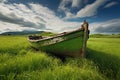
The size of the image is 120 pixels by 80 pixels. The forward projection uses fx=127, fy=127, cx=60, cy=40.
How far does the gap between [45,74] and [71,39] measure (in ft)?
11.8

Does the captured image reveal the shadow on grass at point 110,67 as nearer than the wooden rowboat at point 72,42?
Yes

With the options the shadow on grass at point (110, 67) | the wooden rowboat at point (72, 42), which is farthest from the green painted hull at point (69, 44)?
the shadow on grass at point (110, 67)

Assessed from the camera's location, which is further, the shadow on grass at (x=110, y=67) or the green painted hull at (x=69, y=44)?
the green painted hull at (x=69, y=44)

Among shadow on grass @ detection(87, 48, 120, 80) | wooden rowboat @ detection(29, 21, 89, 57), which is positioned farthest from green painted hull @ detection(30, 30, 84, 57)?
shadow on grass @ detection(87, 48, 120, 80)

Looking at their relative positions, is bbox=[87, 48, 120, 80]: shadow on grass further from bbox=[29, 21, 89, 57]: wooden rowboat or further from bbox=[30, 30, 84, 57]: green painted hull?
bbox=[30, 30, 84, 57]: green painted hull

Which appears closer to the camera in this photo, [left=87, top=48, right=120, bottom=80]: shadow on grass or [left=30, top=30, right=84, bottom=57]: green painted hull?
[left=87, top=48, right=120, bottom=80]: shadow on grass

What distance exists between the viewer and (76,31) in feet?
23.8

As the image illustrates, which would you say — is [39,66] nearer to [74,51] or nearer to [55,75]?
[55,75]

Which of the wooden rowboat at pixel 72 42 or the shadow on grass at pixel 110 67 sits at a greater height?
the wooden rowboat at pixel 72 42

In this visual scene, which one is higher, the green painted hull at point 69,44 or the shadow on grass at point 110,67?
the green painted hull at point 69,44

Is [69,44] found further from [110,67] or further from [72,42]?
[110,67]

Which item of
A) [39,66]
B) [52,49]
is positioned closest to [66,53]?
[52,49]

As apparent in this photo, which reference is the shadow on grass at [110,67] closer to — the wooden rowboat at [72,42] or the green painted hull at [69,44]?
the wooden rowboat at [72,42]

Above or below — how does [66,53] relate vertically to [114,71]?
above
